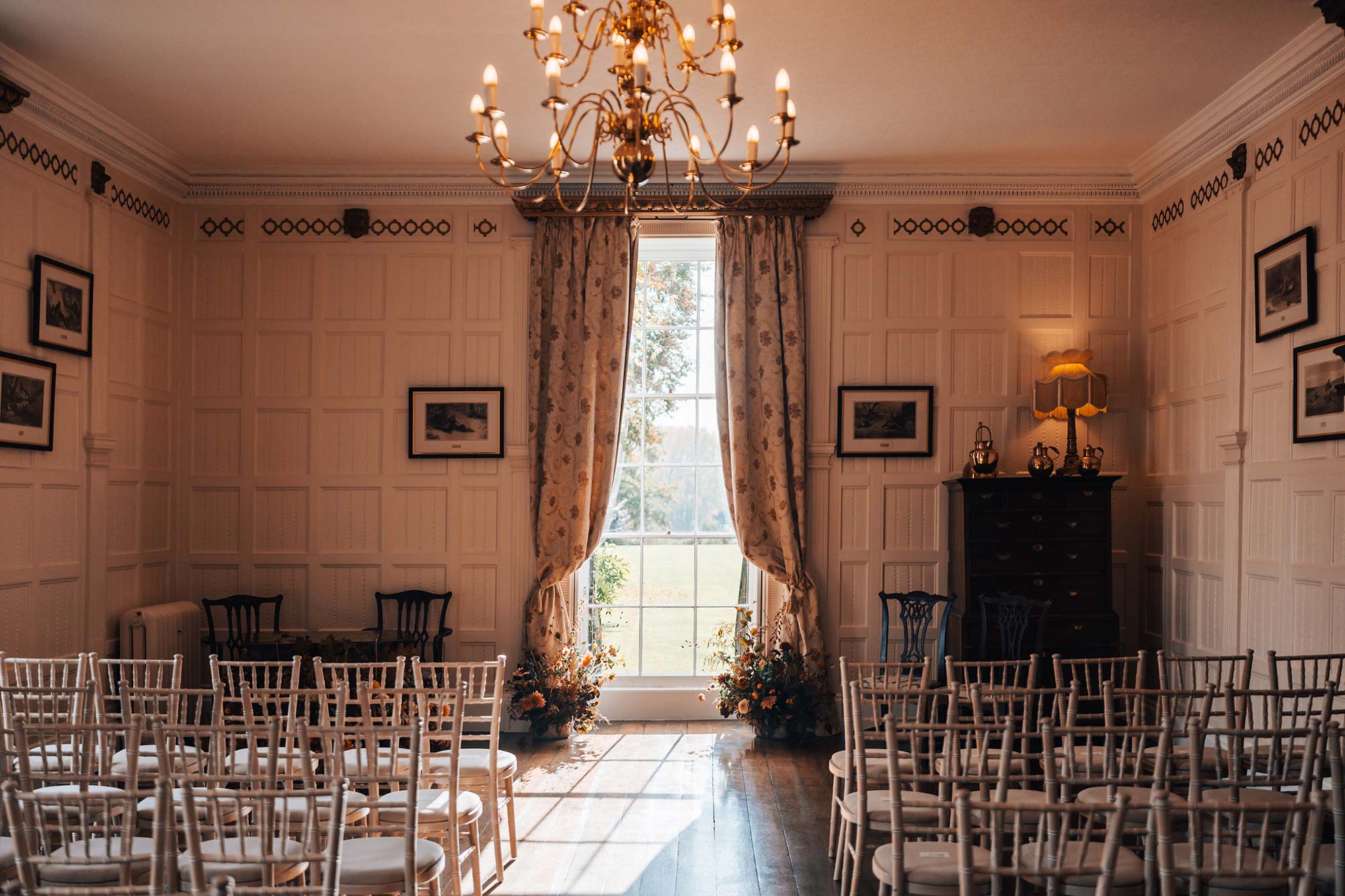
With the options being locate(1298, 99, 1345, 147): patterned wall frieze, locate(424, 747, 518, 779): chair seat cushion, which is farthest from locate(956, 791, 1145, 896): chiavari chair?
locate(1298, 99, 1345, 147): patterned wall frieze

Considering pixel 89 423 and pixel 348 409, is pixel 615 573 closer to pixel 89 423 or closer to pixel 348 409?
pixel 348 409

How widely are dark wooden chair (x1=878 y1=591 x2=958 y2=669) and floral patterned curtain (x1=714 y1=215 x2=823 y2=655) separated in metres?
0.52

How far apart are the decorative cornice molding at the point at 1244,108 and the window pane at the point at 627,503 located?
4.07 metres

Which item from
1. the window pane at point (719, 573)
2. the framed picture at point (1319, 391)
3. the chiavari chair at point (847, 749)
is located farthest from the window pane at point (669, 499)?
the framed picture at point (1319, 391)

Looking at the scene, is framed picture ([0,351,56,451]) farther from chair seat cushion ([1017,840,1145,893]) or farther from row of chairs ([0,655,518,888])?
chair seat cushion ([1017,840,1145,893])

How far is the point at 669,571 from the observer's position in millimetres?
7477

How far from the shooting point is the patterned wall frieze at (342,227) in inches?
286

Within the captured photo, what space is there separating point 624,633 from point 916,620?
6.86 feet

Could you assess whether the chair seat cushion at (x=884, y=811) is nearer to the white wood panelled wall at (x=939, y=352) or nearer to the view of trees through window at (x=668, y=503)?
the white wood panelled wall at (x=939, y=352)

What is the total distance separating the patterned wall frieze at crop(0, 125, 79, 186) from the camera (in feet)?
17.7

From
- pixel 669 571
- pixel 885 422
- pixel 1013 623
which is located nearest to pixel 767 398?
pixel 885 422

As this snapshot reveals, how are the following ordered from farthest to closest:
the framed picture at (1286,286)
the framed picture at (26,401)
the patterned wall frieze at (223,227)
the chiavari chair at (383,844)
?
the patterned wall frieze at (223,227) < the framed picture at (26,401) < the framed picture at (1286,286) < the chiavari chair at (383,844)

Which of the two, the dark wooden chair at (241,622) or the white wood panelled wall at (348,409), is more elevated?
the white wood panelled wall at (348,409)

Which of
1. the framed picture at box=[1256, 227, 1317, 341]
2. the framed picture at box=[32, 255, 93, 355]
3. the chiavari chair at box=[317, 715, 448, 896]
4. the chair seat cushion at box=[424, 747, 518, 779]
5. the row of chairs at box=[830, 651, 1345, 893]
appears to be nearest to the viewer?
the row of chairs at box=[830, 651, 1345, 893]
